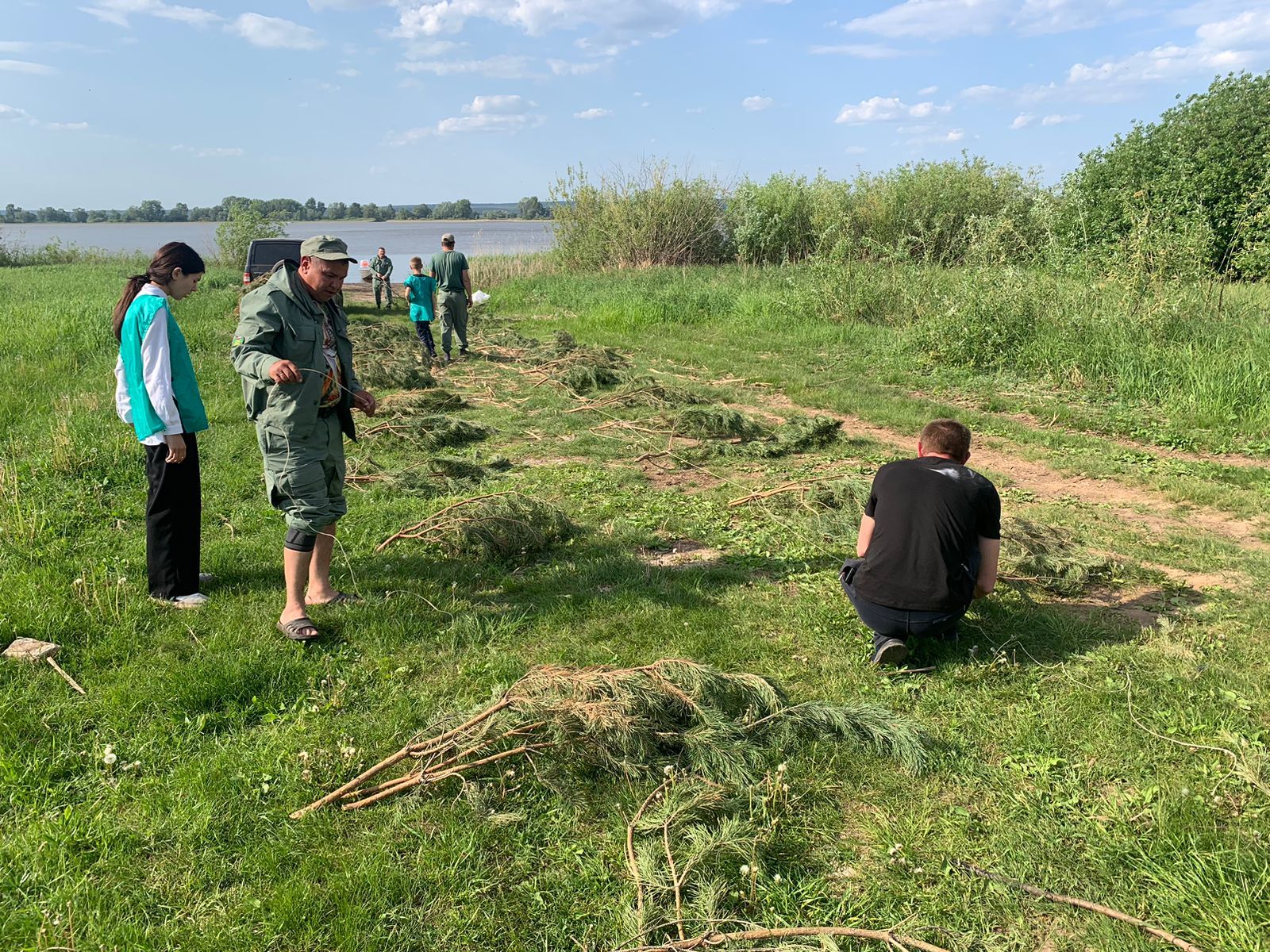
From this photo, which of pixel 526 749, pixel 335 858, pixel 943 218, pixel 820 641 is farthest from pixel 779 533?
pixel 943 218

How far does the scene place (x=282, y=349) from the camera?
154 inches

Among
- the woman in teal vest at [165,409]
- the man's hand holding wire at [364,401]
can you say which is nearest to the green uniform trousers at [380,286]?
the woman in teal vest at [165,409]

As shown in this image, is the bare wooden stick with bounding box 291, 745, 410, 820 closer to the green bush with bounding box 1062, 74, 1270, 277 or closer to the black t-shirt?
the black t-shirt

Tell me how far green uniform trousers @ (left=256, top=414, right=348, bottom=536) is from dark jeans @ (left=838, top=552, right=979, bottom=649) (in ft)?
9.09

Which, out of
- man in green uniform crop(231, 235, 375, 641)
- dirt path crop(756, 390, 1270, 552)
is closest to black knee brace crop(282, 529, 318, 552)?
man in green uniform crop(231, 235, 375, 641)

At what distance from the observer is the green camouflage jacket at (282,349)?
382 cm

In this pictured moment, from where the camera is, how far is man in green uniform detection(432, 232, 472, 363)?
12680 mm

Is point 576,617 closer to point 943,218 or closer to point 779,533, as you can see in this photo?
point 779,533

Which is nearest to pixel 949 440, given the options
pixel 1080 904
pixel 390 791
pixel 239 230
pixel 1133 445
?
pixel 1080 904

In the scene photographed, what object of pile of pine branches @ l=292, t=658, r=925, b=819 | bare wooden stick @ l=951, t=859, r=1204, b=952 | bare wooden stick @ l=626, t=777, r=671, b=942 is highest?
pile of pine branches @ l=292, t=658, r=925, b=819

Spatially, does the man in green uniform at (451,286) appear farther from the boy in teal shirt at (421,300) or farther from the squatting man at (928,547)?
the squatting man at (928,547)

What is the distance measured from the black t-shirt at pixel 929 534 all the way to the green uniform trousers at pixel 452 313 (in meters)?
10.5

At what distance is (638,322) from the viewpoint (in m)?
16.5

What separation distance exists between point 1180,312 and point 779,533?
7646 millimetres
